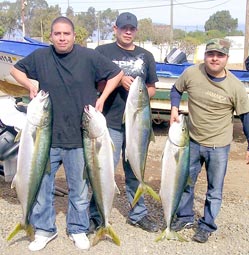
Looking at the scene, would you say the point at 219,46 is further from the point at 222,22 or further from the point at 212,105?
the point at 222,22

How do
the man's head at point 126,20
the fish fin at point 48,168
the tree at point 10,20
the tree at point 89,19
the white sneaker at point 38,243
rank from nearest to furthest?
the fish fin at point 48,168 < the man's head at point 126,20 < the white sneaker at point 38,243 < the tree at point 10,20 < the tree at point 89,19

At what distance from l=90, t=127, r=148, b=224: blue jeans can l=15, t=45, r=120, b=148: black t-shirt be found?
1.43ft

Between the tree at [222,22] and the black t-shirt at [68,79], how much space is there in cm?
11523

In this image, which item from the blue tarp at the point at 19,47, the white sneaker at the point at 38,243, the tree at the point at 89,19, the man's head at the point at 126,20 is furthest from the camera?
the tree at the point at 89,19

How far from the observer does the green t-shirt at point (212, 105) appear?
4.27m

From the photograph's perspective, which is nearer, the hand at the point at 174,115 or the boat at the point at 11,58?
the hand at the point at 174,115

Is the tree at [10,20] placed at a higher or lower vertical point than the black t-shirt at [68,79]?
higher

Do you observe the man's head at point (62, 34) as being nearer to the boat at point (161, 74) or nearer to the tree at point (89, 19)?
the boat at point (161, 74)

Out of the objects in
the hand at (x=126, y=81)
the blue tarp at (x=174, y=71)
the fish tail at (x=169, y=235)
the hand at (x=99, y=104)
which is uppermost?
the hand at (x=126, y=81)

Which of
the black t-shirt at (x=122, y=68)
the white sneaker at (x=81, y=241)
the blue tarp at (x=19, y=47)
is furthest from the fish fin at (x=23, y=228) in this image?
the blue tarp at (x=19, y=47)

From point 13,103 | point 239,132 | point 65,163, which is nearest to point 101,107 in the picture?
point 65,163

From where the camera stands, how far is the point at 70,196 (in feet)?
14.4

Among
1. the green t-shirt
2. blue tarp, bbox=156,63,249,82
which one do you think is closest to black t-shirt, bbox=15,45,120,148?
the green t-shirt

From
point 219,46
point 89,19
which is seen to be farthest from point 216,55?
point 89,19
